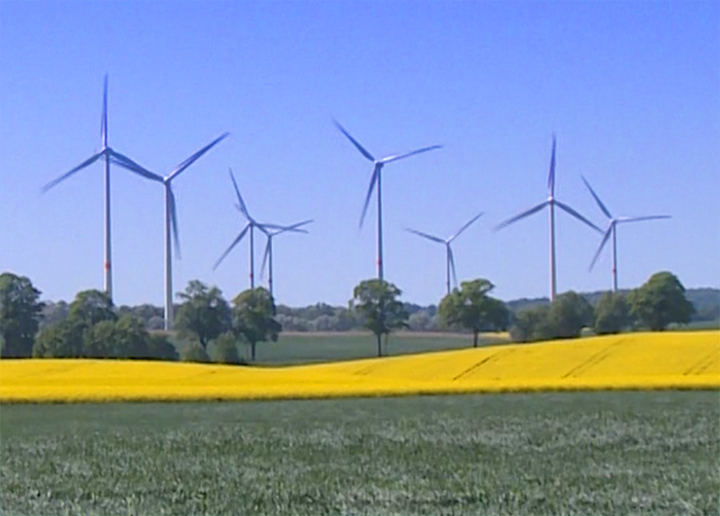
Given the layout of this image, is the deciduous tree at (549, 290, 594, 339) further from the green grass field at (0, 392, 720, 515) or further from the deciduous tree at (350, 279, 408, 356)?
Answer: the green grass field at (0, 392, 720, 515)

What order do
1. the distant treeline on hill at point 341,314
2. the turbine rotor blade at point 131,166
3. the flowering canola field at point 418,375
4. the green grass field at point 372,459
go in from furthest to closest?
the distant treeline on hill at point 341,314 < the turbine rotor blade at point 131,166 < the flowering canola field at point 418,375 < the green grass field at point 372,459

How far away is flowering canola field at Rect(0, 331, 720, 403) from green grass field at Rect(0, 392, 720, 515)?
5055mm

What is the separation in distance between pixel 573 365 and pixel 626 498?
95.4 feet

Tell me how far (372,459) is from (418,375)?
82.8 feet

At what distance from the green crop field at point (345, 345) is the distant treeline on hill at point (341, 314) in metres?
1.43

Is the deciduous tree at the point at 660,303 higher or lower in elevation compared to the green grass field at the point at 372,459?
higher

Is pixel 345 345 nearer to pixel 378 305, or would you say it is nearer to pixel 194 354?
pixel 378 305

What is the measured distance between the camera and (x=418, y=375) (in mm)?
44625

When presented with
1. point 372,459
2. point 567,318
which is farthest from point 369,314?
point 372,459

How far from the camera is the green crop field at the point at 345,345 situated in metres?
88.8

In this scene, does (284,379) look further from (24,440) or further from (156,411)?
(24,440)

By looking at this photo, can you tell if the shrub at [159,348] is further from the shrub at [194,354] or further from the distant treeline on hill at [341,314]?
the distant treeline on hill at [341,314]

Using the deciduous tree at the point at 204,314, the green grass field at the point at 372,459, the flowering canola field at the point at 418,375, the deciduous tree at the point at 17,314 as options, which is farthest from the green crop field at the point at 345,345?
the green grass field at the point at 372,459

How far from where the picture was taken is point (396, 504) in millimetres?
15109
